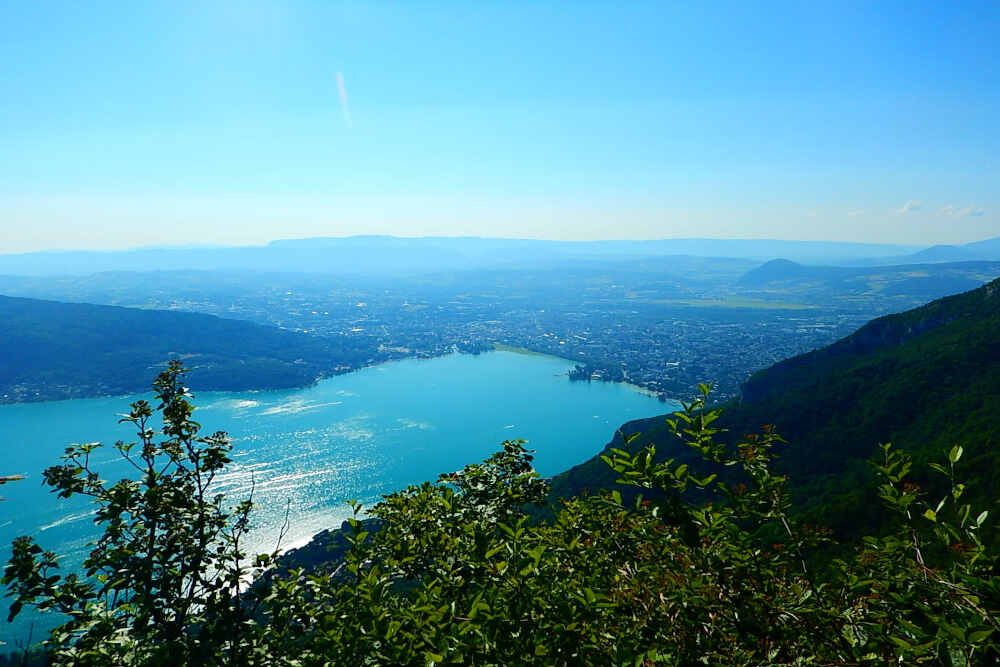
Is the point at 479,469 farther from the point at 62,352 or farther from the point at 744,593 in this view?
the point at 62,352

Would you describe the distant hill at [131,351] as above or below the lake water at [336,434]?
above

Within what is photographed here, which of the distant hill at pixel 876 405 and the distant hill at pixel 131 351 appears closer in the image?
the distant hill at pixel 876 405

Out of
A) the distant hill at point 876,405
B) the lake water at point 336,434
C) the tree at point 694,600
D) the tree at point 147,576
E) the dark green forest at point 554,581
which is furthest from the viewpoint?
the lake water at point 336,434

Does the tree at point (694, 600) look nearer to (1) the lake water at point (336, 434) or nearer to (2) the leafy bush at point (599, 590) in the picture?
(2) the leafy bush at point (599, 590)

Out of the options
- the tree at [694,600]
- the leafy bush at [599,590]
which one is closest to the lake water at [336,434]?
the leafy bush at [599,590]

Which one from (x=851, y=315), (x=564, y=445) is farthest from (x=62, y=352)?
(x=851, y=315)

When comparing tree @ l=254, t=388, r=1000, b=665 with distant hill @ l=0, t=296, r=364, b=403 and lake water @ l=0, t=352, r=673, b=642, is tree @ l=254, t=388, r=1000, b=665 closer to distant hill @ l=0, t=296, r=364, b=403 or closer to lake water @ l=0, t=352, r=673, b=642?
lake water @ l=0, t=352, r=673, b=642

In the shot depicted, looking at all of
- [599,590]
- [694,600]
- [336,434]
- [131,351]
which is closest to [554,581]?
[599,590]
